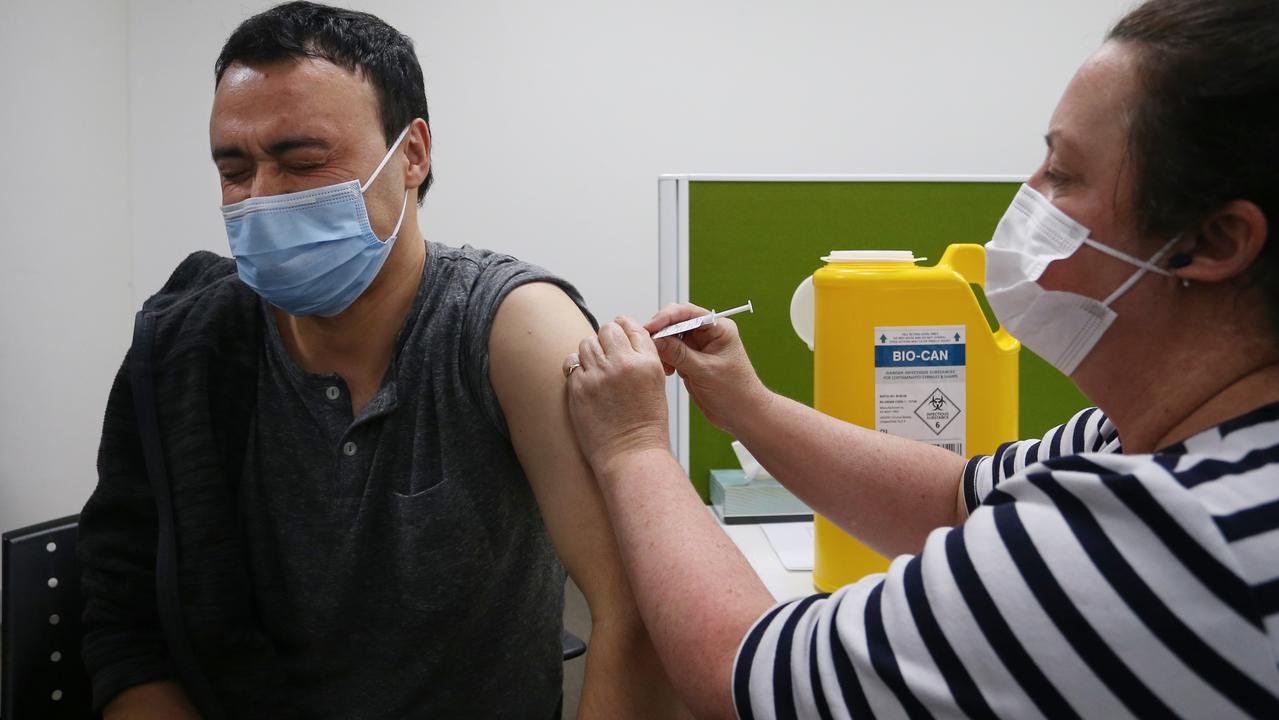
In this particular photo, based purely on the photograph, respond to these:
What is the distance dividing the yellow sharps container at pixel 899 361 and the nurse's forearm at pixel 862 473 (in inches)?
5.2

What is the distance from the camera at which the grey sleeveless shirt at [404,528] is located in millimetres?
1085

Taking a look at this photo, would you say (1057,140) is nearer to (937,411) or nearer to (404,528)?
(937,411)

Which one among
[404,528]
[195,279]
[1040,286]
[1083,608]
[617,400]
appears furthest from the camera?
[195,279]

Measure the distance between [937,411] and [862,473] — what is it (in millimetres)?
249

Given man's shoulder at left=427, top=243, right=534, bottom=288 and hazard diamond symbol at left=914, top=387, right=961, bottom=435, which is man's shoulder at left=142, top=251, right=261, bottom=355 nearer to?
man's shoulder at left=427, top=243, right=534, bottom=288

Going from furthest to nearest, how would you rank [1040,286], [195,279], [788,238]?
[788,238] → [195,279] → [1040,286]

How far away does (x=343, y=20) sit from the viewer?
1.11m

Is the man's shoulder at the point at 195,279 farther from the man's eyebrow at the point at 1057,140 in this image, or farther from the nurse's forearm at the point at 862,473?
the man's eyebrow at the point at 1057,140

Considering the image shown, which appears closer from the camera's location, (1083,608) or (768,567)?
(1083,608)

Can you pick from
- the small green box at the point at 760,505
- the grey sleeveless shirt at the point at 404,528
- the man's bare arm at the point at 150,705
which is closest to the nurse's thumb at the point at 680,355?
the grey sleeveless shirt at the point at 404,528

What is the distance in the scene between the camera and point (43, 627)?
1162 mm

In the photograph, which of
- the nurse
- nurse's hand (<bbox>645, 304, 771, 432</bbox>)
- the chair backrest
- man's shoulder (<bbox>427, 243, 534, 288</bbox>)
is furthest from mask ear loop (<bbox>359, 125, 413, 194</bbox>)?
the chair backrest

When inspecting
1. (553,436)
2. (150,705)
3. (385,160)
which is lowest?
(150,705)

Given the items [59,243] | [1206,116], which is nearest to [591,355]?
[1206,116]
